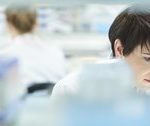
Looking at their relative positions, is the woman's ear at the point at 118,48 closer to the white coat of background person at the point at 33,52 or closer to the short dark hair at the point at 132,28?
the short dark hair at the point at 132,28

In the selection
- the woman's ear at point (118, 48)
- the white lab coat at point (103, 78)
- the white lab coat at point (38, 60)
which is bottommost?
the white lab coat at point (38, 60)

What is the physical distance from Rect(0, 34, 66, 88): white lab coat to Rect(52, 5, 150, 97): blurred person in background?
85 cm

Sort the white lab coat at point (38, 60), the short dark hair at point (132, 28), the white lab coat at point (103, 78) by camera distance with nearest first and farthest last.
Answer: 1. the white lab coat at point (103, 78)
2. the short dark hair at point (132, 28)
3. the white lab coat at point (38, 60)

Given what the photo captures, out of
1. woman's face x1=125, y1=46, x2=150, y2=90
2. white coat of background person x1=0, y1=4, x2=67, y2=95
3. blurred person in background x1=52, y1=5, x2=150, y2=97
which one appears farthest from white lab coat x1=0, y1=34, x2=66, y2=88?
woman's face x1=125, y1=46, x2=150, y2=90

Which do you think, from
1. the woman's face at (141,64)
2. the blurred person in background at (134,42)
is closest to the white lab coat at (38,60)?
the blurred person in background at (134,42)

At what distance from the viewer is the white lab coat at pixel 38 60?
5.41 ft

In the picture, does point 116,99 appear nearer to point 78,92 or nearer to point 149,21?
point 78,92

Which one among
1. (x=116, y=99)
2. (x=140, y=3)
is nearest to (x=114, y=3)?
(x=140, y=3)

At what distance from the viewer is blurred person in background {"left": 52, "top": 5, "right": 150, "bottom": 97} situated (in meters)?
0.64

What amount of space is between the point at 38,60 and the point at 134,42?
1075mm

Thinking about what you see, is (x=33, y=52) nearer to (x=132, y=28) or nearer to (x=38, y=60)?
(x=38, y=60)

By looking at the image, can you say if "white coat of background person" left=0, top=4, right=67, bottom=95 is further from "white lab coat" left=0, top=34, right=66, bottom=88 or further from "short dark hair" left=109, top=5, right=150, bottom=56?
"short dark hair" left=109, top=5, right=150, bottom=56

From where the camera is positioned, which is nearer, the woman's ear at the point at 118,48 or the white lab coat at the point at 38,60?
the woman's ear at the point at 118,48

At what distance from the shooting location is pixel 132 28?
732 millimetres
